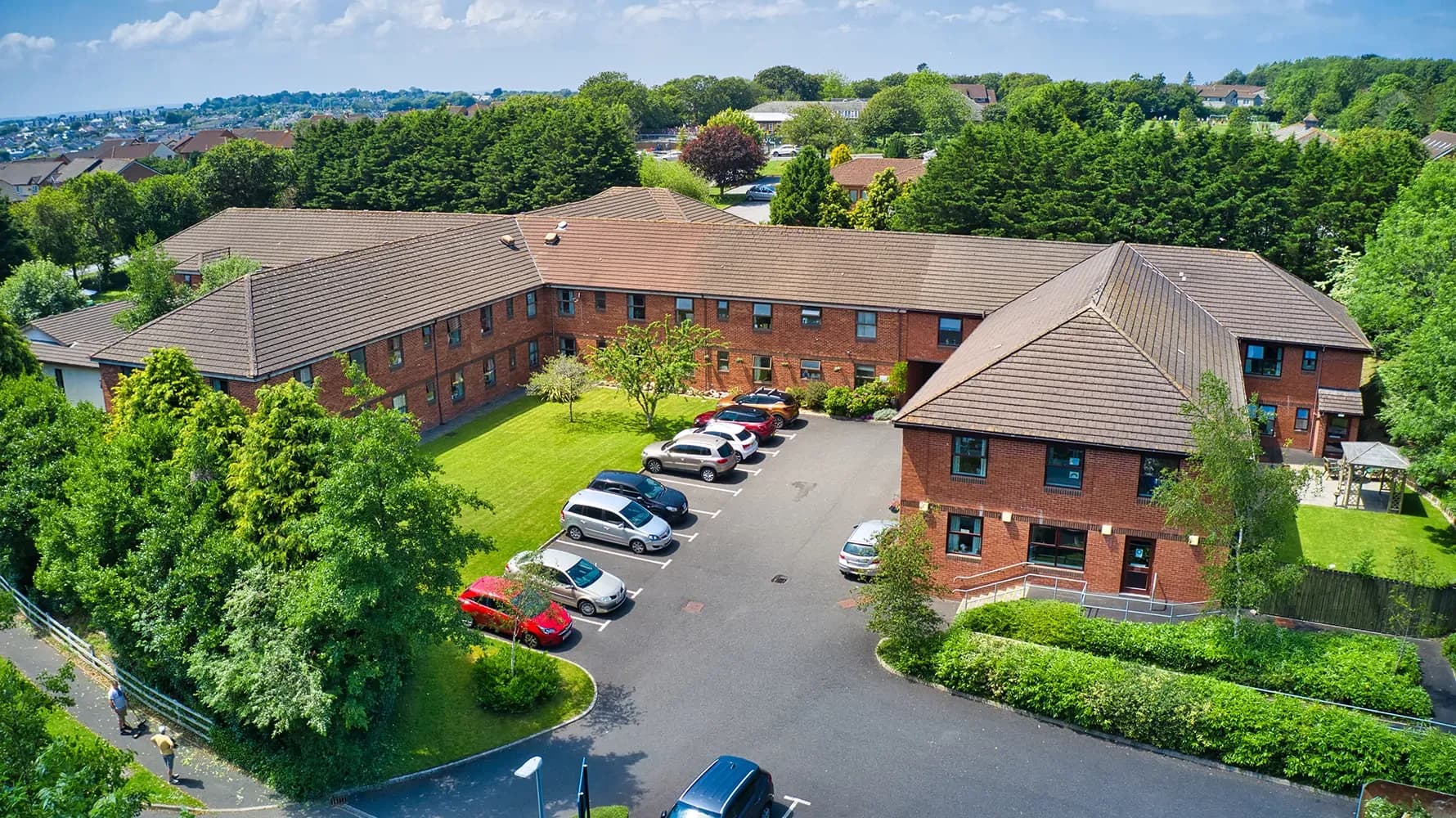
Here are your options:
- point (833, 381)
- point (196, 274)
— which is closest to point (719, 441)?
point (833, 381)

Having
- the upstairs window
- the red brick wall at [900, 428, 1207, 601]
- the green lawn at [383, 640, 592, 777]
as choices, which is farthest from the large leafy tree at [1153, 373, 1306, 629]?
the upstairs window

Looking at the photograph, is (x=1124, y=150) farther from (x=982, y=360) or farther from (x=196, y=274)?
(x=196, y=274)

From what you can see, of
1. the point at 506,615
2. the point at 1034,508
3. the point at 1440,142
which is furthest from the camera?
the point at 1440,142

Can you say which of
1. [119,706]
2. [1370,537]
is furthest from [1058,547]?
[119,706]

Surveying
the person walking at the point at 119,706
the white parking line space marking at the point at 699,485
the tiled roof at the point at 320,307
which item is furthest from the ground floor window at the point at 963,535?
the tiled roof at the point at 320,307

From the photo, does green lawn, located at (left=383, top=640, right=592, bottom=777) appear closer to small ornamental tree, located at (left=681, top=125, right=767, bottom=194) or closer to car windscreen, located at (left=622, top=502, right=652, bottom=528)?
car windscreen, located at (left=622, top=502, right=652, bottom=528)

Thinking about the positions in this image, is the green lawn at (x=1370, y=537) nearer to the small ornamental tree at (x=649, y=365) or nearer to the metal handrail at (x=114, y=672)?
the small ornamental tree at (x=649, y=365)

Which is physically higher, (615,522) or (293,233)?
(293,233)

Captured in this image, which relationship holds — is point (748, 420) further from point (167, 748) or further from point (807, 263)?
point (167, 748)
